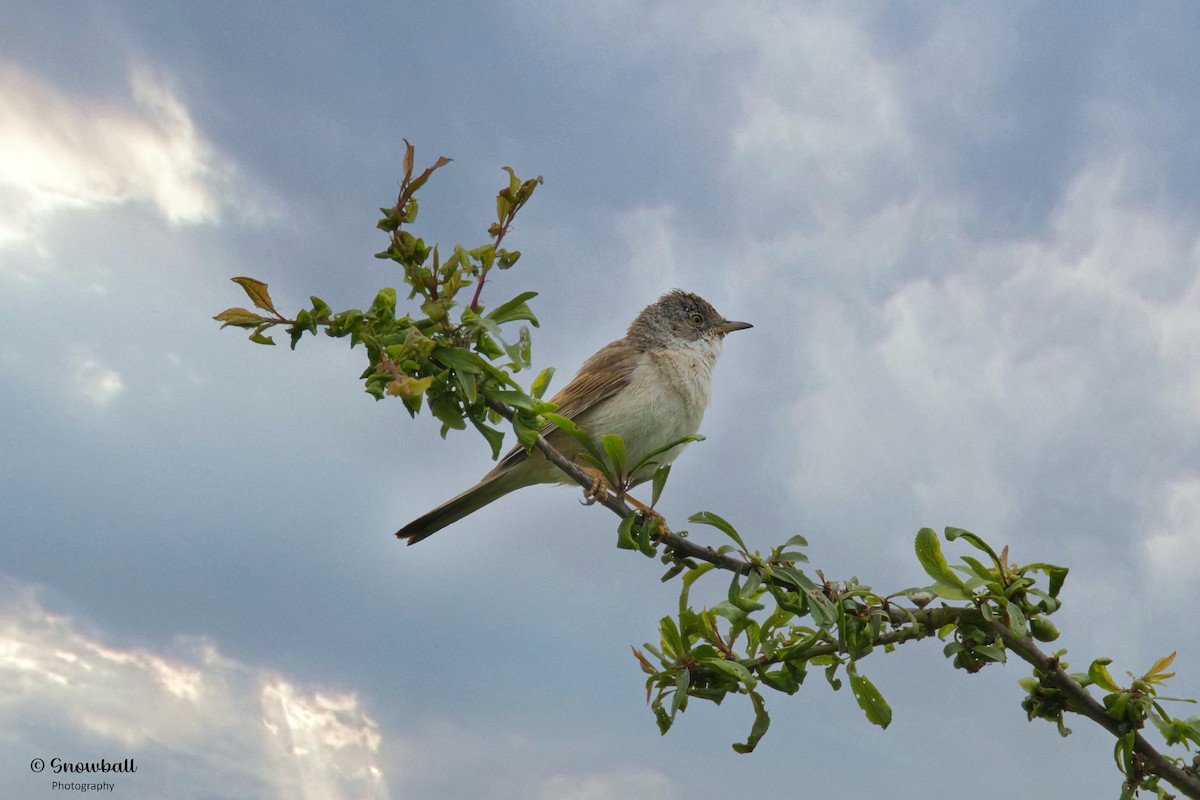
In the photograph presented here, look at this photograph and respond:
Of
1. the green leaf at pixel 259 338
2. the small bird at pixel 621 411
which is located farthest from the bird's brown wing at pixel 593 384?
the green leaf at pixel 259 338

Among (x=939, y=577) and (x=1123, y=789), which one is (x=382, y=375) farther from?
(x=1123, y=789)

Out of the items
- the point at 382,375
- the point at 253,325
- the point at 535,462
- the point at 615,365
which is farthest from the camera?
the point at 615,365

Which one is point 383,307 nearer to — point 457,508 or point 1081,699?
point 1081,699

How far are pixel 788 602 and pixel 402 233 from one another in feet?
5.87

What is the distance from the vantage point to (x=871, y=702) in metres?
3.50

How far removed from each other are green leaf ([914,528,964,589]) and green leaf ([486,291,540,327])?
4.99ft

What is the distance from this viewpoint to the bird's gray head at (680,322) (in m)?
7.67

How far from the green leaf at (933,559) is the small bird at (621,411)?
8.98 feet

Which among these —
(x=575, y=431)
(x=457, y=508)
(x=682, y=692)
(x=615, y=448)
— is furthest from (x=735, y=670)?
(x=457, y=508)

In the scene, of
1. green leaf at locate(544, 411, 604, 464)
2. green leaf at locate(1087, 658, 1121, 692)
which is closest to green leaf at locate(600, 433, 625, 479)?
green leaf at locate(544, 411, 604, 464)

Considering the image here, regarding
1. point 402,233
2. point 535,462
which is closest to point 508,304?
point 402,233

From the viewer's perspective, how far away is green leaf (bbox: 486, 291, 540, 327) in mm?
3041

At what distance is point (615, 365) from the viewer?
6820 millimetres

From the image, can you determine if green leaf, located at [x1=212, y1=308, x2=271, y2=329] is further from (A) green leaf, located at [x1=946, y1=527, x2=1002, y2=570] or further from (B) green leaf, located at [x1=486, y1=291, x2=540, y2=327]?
(A) green leaf, located at [x1=946, y1=527, x2=1002, y2=570]
